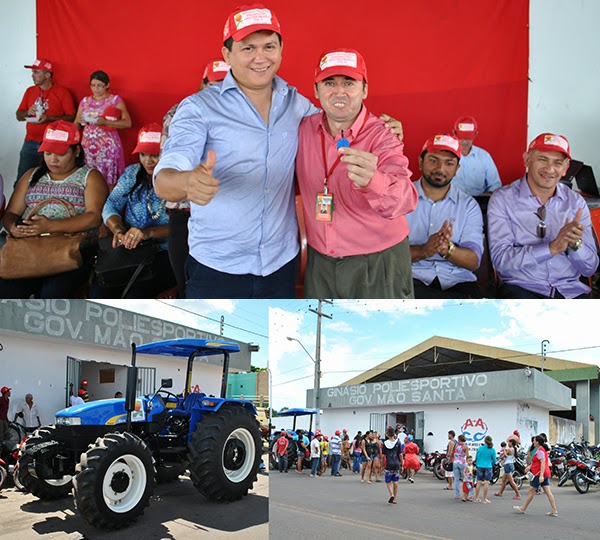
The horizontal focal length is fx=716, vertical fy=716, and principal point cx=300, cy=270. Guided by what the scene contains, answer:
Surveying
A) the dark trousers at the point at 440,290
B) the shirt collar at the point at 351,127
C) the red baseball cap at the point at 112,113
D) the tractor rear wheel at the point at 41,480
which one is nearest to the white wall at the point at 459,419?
the tractor rear wheel at the point at 41,480

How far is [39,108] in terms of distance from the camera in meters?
5.11

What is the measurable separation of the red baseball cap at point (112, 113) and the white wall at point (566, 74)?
2.88 metres

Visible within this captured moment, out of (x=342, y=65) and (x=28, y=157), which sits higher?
(x=28, y=157)

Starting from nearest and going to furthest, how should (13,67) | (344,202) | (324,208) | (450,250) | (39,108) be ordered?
(324,208), (344,202), (450,250), (39,108), (13,67)

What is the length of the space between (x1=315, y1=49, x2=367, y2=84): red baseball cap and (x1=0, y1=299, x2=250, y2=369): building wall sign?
3.59 ft

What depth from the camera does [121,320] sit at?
2453 mm

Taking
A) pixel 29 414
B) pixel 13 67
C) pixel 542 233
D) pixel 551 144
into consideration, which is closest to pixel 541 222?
pixel 542 233

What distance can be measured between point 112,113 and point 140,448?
3.27 m

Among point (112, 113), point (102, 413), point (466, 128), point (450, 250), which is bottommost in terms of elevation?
point (102, 413)

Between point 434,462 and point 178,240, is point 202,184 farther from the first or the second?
point 178,240

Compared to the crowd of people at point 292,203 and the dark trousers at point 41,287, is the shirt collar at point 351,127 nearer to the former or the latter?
the crowd of people at point 292,203

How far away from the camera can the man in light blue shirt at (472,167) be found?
4.65 metres

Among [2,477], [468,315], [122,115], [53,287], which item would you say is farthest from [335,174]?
[122,115]

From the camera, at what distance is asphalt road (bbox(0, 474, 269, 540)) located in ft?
7.35
